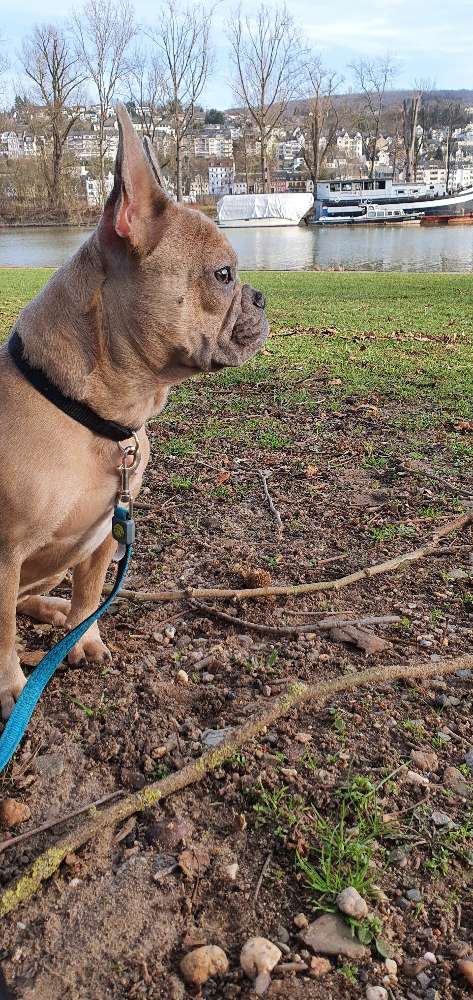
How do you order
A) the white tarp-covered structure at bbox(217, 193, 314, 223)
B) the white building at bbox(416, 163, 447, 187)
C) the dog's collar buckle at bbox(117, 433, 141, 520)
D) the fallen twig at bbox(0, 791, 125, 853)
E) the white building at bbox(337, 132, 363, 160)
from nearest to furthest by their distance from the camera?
1. the fallen twig at bbox(0, 791, 125, 853)
2. the dog's collar buckle at bbox(117, 433, 141, 520)
3. the white tarp-covered structure at bbox(217, 193, 314, 223)
4. the white building at bbox(337, 132, 363, 160)
5. the white building at bbox(416, 163, 447, 187)

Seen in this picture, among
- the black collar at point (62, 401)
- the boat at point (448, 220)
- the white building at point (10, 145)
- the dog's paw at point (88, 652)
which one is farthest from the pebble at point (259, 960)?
the white building at point (10, 145)

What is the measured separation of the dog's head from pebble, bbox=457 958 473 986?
194 centimetres

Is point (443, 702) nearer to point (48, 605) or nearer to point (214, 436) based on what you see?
point (48, 605)

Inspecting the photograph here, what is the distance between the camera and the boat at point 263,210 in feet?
209

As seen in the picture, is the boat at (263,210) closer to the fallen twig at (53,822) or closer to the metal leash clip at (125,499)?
the metal leash clip at (125,499)

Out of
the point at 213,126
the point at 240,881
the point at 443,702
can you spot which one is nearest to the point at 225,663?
the point at 443,702

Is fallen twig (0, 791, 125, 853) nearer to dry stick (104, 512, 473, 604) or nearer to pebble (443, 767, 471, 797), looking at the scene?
pebble (443, 767, 471, 797)

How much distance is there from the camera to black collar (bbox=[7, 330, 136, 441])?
252cm

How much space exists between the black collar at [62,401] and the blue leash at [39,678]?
320 millimetres

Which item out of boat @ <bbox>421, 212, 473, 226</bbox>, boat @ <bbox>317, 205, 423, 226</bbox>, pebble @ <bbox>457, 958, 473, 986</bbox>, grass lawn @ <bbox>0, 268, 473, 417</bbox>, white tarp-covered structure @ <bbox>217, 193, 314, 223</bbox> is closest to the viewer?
pebble @ <bbox>457, 958, 473, 986</bbox>

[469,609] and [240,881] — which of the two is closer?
[240,881]

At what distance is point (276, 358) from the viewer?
8.49 metres

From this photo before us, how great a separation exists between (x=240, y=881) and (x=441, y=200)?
72.4 m

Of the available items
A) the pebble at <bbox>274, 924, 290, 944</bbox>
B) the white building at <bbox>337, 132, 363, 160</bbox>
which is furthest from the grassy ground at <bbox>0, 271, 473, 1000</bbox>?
the white building at <bbox>337, 132, 363, 160</bbox>
